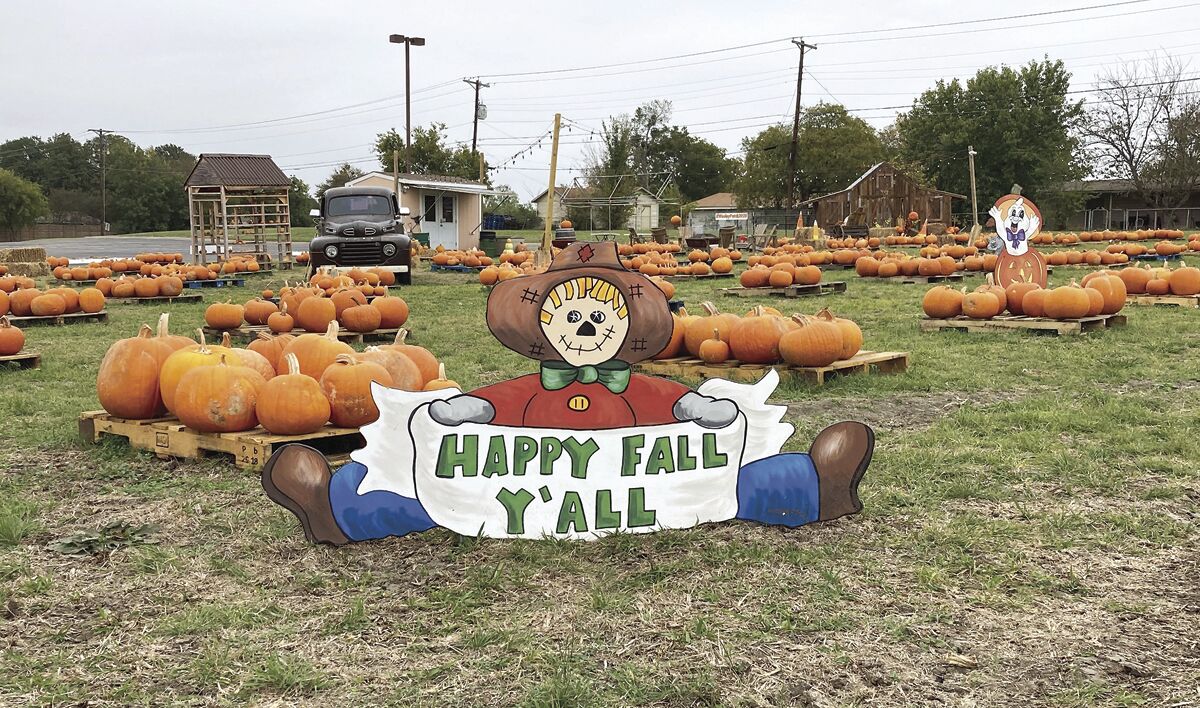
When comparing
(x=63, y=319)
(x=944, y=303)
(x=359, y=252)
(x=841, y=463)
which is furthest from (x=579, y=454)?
(x=359, y=252)

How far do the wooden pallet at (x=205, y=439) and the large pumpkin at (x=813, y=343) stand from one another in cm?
346

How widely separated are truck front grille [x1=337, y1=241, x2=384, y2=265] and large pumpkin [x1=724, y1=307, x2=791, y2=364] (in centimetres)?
1241

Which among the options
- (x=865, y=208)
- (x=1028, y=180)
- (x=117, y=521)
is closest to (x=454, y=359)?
(x=117, y=521)

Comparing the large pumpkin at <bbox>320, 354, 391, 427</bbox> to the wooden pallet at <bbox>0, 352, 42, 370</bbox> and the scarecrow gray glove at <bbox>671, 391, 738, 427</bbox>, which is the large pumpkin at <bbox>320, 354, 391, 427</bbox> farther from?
the wooden pallet at <bbox>0, 352, 42, 370</bbox>

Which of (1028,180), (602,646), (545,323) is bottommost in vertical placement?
(602,646)

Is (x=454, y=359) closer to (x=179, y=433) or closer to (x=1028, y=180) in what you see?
(x=179, y=433)

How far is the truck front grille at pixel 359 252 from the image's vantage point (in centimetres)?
1938

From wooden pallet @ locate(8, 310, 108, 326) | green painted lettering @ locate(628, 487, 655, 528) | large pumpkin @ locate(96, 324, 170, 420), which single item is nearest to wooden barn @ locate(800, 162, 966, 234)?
wooden pallet @ locate(8, 310, 108, 326)

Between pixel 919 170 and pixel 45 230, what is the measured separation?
5932 centimetres

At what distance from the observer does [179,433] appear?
5.98 metres

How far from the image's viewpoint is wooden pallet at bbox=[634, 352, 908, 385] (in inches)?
319

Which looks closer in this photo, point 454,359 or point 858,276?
point 454,359

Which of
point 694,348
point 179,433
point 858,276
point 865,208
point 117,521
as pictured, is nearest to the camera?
point 117,521

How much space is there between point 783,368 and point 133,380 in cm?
463
